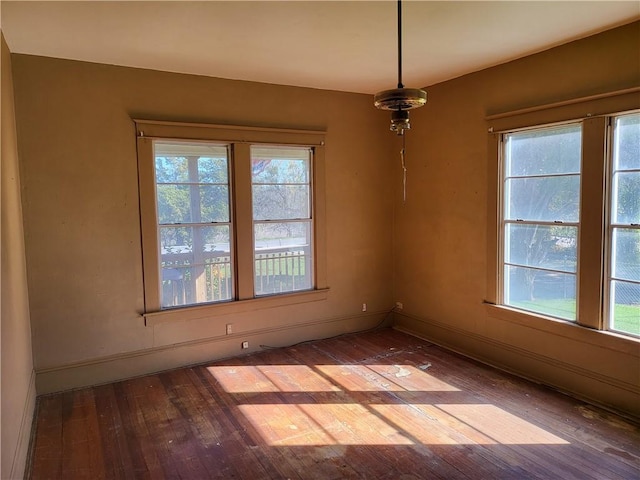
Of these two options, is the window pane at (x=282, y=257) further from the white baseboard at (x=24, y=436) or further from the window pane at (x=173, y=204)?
the white baseboard at (x=24, y=436)

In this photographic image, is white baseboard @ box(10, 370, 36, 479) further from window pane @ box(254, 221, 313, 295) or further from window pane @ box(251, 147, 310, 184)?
window pane @ box(251, 147, 310, 184)

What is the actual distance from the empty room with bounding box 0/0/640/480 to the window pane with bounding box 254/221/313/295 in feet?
0.08

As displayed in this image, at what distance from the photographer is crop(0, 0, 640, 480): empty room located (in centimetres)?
283

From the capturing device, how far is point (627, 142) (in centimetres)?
316

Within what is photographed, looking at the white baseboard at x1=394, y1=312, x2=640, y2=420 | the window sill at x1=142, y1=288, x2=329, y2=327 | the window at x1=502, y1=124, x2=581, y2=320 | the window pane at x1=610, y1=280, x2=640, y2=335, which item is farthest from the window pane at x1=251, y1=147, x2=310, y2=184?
the window pane at x1=610, y1=280, x2=640, y2=335

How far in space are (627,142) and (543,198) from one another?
2.45 feet

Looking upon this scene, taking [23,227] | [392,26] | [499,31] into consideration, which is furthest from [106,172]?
[499,31]

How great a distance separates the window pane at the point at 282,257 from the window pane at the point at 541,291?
2.08 m

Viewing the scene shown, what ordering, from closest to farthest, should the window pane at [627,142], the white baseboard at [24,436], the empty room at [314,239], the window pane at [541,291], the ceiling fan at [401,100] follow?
the ceiling fan at [401,100]
the white baseboard at [24,436]
the empty room at [314,239]
the window pane at [627,142]
the window pane at [541,291]

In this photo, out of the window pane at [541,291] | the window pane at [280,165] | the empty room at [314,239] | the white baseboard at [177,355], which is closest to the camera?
the empty room at [314,239]

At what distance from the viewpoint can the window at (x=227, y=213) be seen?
13.4ft

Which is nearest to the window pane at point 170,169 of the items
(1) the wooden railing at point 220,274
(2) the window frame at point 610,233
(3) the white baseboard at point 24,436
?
(1) the wooden railing at point 220,274

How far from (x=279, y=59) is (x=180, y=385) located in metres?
2.94

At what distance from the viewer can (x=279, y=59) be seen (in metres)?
3.75
